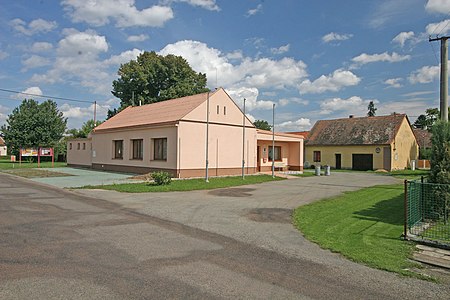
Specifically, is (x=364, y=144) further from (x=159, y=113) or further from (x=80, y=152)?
(x=80, y=152)

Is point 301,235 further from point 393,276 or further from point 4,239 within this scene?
point 4,239

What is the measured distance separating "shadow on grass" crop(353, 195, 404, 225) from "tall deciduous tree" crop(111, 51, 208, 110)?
1378 inches

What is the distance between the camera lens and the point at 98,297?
416 centimetres

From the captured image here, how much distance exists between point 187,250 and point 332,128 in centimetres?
4316

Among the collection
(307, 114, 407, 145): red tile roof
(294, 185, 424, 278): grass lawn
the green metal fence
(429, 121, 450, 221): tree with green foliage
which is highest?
(307, 114, 407, 145): red tile roof

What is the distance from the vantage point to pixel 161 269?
528 cm

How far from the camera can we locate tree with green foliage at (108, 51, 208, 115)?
1804 inches

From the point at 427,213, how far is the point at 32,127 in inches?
2044

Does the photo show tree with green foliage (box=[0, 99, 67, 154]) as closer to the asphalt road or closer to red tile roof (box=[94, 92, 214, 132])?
red tile roof (box=[94, 92, 214, 132])

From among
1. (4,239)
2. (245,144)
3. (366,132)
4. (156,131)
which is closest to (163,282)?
(4,239)

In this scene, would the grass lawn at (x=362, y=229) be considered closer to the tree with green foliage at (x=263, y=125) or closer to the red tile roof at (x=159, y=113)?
the red tile roof at (x=159, y=113)

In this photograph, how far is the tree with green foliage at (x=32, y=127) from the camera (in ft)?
158

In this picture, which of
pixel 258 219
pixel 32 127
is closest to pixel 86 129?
pixel 32 127

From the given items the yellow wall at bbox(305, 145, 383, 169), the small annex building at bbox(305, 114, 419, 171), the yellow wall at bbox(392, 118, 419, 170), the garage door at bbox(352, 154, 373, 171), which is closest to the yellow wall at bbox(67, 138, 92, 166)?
the small annex building at bbox(305, 114, 419, 171)
